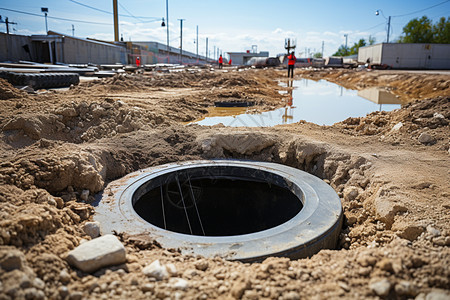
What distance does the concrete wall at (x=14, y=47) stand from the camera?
19891 millimetres

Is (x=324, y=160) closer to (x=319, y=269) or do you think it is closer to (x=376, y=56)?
(x=319, y=269)

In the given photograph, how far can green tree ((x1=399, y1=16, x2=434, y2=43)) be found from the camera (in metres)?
53.2

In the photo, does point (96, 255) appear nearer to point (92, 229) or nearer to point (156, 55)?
point (92, 229)

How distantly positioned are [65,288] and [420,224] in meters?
2.79

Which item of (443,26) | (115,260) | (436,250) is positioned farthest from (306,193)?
(443,26)

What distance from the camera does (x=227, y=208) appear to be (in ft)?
16.1

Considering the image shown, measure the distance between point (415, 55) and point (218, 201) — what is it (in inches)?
1615

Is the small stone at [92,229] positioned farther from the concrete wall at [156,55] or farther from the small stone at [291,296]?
the concrete wall at [156,55]

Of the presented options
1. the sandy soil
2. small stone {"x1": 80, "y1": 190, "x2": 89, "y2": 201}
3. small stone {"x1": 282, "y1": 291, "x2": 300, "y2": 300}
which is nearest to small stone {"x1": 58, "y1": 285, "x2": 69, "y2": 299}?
the sandy soil

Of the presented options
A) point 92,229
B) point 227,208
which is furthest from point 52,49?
point 92,229

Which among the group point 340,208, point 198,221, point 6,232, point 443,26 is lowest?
point 198,221

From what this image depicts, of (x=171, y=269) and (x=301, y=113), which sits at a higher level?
(x=301, y=113)

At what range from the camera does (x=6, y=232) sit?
2.12m

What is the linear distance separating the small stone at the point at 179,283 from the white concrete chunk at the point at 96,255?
1.38 ft
